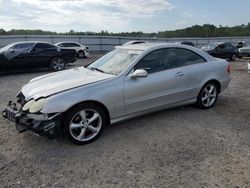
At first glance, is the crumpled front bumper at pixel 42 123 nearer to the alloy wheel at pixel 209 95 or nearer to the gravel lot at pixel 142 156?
the gravel lot at pixel 142 156

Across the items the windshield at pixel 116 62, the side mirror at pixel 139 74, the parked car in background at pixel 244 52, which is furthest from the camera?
the parked car in background at pixel 244 52

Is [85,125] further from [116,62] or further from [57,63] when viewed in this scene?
[57,63]

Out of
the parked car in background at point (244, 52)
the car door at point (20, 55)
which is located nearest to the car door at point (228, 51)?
the parked car in background at point (244, 52)

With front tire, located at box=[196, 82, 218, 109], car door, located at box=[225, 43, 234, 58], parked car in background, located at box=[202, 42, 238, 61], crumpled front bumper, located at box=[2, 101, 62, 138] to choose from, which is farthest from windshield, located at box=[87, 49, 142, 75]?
car door, located at box=[225, 43, 234, 58]

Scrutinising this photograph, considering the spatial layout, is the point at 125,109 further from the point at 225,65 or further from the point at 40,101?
the point at 225,65

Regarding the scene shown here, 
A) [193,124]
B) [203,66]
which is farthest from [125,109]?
[203,66]

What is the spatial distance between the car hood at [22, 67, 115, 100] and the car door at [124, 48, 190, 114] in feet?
1.65

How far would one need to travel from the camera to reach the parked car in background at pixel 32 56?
439 inches

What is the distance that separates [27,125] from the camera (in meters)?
4.01

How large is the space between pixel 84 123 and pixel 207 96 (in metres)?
2.99

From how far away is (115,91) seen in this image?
4.44 metres

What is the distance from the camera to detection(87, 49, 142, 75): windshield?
488 cm

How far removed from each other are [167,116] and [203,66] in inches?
52.1

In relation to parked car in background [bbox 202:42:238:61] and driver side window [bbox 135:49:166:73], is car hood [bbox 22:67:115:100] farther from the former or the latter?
parked car in background [bbox 202:42:238:61]
